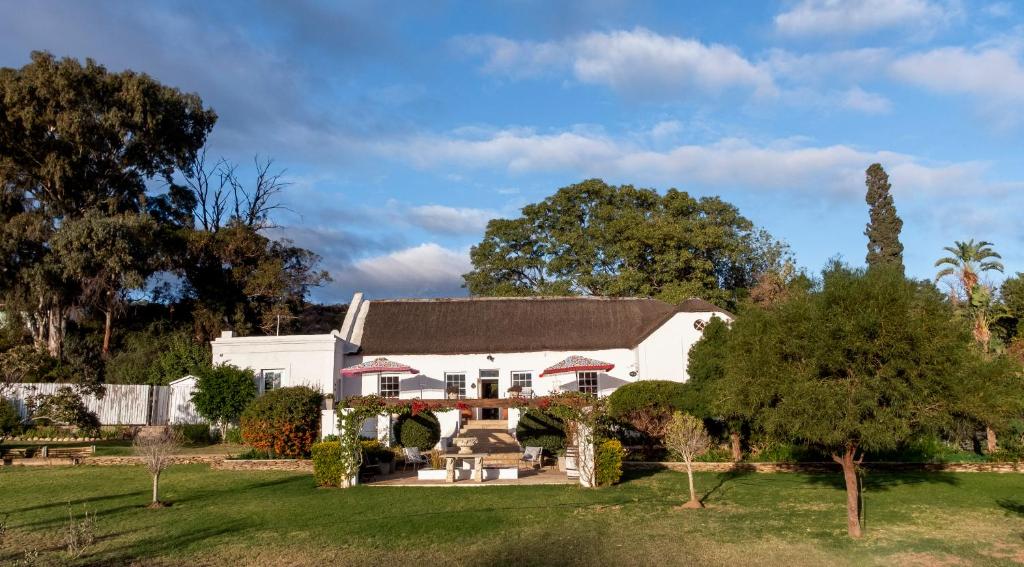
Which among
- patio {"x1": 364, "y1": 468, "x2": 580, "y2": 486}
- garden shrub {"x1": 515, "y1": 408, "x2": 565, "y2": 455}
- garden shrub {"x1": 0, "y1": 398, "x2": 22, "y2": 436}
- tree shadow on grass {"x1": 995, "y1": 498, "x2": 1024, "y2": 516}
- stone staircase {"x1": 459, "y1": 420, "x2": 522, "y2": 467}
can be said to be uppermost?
garden shrub {"x1": 0, "y1": 398, "x2": 22, "y2": 436}

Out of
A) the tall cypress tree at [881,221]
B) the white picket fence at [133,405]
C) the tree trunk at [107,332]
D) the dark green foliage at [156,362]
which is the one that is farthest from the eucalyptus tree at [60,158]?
the tall cypress tree at [881,221]

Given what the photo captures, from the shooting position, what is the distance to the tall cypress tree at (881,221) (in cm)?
3891

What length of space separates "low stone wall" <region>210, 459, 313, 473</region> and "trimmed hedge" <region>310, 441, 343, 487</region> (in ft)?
10.4

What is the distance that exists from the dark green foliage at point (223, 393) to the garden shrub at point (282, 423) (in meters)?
6.08

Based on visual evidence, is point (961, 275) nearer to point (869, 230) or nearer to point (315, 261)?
point (869, 230)

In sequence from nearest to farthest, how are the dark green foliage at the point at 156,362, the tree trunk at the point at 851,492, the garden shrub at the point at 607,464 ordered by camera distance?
the tree trunk at the point at 851,492 < the garden shrub at the point at 607,464 < the dark green foliage at the point at 156,362

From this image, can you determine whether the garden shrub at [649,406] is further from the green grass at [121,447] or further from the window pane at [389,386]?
the green grass at [121,447]

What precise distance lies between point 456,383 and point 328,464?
1251cm

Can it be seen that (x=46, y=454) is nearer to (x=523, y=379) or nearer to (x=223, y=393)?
(x=223, y=393)

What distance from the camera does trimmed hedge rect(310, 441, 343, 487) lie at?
16.4 m

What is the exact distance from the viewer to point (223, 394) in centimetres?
2561

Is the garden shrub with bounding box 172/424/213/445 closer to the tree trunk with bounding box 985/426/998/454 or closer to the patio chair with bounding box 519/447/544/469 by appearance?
the patio chair with bounding box 519/447/544/469

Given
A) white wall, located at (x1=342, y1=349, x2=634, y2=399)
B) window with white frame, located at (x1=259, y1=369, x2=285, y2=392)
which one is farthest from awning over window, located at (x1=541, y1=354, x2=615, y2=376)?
window with white frame, located at (x1=259, y1=369, x2=285, y2=392)

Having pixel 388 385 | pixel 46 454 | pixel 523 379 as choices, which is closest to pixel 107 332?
pixel 46 454
